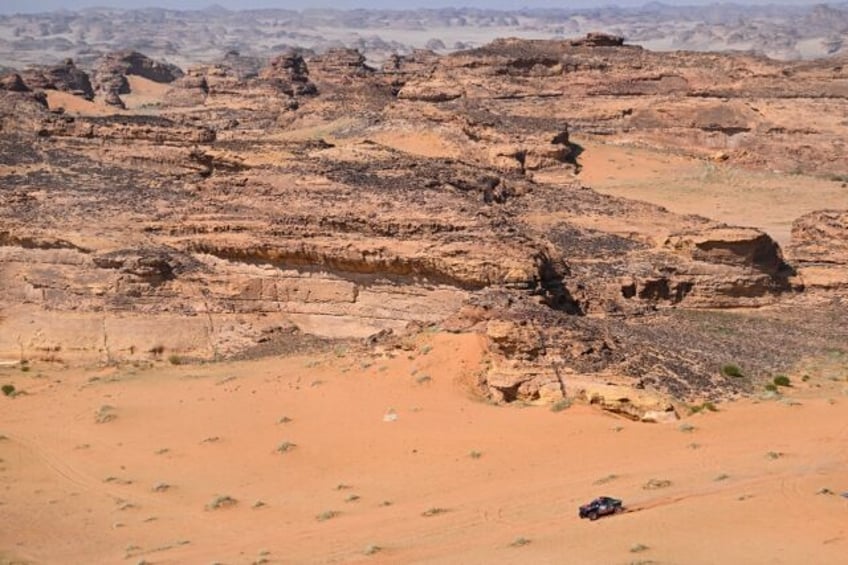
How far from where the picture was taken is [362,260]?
2378 cm

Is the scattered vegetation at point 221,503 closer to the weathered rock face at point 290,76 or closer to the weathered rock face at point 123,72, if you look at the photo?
the weathered rock face at point 290,76

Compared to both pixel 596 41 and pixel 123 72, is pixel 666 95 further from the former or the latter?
pixel 123 72

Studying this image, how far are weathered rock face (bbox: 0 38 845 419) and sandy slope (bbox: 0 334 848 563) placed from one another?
1.19 metres

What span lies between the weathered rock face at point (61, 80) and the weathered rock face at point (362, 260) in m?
Answer: 44.4

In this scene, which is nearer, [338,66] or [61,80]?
[338,66]

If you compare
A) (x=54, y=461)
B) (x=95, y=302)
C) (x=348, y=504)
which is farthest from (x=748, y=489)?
(x=95, y=302)

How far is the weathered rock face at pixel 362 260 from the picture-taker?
2056 cm

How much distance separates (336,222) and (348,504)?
8.59 metres

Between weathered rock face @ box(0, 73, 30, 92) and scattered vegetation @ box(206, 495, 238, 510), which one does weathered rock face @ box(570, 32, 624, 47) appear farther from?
scattered vegetation @ box(206, 495, 238, 510)

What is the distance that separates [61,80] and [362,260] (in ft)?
197

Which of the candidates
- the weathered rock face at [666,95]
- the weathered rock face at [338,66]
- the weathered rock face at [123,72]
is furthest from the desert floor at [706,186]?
the weathered rock face at [123,72]

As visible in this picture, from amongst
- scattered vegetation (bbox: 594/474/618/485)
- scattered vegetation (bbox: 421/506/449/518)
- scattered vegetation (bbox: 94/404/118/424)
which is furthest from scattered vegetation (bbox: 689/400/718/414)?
scattered vegetation (bbox: 94/404/118/424)

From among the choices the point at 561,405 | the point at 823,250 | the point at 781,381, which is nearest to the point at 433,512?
the point at 561,405

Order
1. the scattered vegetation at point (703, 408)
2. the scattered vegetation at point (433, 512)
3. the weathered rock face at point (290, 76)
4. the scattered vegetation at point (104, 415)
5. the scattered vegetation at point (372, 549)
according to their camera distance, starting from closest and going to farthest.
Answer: the scattered vegetation at point (372, 549), the scattered vegetation at point (433, 512), the scattered vegetation at point (703, 408), the scattered vegetation at point (104, 415), the weathered rock face at point (290, 76)
